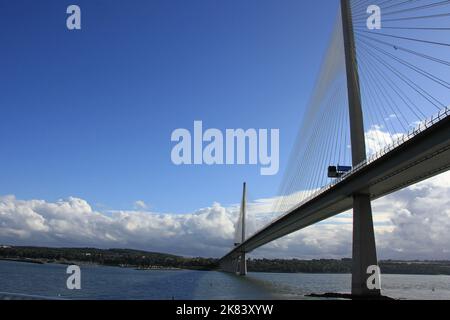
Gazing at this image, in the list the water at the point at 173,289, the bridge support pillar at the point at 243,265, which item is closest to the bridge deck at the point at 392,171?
the water at the point at 173,289

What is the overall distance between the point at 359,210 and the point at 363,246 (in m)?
3.43

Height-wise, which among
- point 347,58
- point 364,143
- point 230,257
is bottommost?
point 230,257

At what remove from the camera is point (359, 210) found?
42281 millimetres

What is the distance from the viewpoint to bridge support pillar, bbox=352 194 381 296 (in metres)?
40.0

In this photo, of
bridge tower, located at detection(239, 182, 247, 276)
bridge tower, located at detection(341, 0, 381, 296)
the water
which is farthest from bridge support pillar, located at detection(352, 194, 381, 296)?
bridge tower, located at detection(239, 182, 247, 276)

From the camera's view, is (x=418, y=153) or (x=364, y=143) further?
(x=364, y=143)

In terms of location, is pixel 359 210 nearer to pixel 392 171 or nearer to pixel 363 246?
pixel 363 246

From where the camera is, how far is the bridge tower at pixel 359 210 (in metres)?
40.2

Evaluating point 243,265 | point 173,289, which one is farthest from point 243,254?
point 173,289

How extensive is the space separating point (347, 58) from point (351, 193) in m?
12.7
